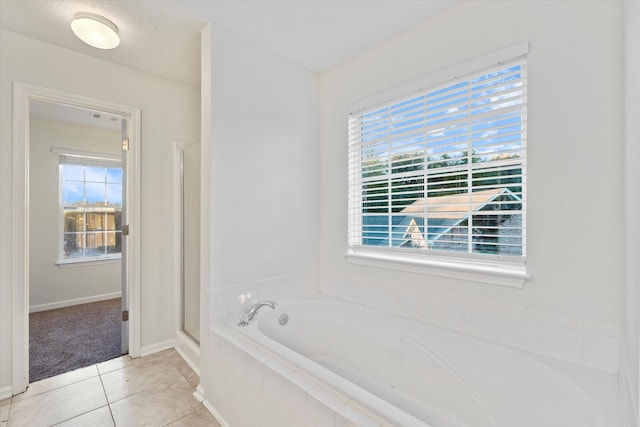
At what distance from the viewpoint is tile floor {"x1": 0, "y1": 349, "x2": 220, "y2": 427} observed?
1.64 meters

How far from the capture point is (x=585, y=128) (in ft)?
4.25

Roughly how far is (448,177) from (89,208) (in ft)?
15.2

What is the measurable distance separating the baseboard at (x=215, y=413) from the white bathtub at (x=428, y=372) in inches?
19.7

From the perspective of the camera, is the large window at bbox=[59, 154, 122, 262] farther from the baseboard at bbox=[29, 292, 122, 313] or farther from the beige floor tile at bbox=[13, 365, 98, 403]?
the beige floor tile at bbox=[13, 365, 98, 403]

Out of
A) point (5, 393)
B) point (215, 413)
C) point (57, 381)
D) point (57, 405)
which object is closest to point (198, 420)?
point (215, 413)

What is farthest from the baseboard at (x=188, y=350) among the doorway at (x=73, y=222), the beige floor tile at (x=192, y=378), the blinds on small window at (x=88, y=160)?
the blinds on small window at (x=88, y=160)

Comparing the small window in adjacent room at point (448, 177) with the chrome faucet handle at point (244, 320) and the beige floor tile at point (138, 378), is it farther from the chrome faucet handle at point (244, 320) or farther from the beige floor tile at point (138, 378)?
the beige floor tile at point (138, 378)

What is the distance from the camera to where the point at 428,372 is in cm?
155

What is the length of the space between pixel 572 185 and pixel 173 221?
2.81 metres

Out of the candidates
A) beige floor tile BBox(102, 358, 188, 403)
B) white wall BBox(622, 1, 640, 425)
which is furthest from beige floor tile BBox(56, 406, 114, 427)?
white wall BBox(622, 1, 640, 425)

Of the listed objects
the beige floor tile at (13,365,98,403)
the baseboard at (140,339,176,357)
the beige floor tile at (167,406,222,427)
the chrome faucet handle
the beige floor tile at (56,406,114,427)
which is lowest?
the beige floor tile at (167,406,222,427)

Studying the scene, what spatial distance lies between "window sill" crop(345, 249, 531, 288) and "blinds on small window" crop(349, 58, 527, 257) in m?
0.06

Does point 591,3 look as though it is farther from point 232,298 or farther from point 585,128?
point 232,298

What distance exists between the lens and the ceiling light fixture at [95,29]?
5.59 ft
